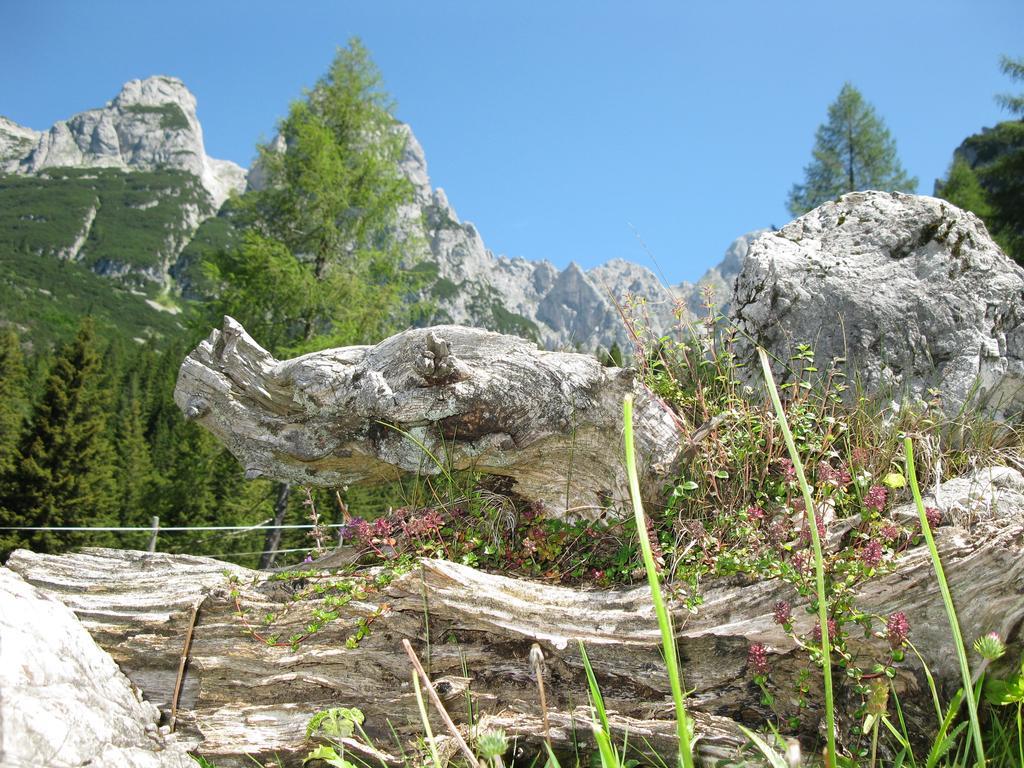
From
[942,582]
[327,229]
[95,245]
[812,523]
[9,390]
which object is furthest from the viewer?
[95,245]

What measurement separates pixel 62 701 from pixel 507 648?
6.32 feet

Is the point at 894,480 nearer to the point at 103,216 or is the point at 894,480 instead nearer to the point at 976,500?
the point at 976,500

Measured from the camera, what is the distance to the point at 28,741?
2367 mm

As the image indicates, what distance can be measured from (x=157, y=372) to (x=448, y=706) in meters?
81.0

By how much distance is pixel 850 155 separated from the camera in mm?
24391

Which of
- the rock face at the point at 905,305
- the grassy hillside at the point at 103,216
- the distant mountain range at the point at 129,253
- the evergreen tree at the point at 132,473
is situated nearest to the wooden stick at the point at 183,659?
the rock face at the point at 905,305

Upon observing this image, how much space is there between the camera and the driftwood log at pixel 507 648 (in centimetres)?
272

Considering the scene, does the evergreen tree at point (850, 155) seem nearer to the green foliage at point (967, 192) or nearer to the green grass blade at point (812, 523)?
the green foliage at point (967, 192)

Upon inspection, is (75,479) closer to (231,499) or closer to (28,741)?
(231,499)

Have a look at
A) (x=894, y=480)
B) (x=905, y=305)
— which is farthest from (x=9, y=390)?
(x=894, y=480)

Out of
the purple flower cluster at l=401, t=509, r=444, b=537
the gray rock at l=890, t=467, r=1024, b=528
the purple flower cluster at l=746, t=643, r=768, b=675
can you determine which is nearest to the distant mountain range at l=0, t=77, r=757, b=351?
the purple flower cluster at l=401, t=509, r=444, b=537

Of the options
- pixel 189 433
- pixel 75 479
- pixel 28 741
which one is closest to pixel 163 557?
pixel 28 741

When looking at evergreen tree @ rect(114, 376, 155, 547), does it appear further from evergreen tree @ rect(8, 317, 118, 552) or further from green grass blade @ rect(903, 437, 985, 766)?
green grass blade @ rect(903, 437, 985, 766)

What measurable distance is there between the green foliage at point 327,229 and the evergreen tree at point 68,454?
1567cm
